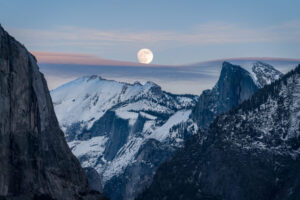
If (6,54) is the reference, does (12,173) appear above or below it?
below

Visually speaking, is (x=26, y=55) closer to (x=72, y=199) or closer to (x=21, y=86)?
(x=21, y=86)

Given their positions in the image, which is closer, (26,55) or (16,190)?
(16,190)

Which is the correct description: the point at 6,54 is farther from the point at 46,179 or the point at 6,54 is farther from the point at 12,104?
the point at 46,179

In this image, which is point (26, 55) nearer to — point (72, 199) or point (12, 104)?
point (12, 104)

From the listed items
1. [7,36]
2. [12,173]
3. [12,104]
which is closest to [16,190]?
[12,173]

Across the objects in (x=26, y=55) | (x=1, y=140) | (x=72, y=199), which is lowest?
(x=72, y=199)

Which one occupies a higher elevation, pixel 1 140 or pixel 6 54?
pixel 6 54

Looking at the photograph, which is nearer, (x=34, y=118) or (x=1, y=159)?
(x=1, y=159)

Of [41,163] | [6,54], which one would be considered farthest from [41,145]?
[6,54]

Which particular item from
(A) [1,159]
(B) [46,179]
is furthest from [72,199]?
(A) [1,159]
